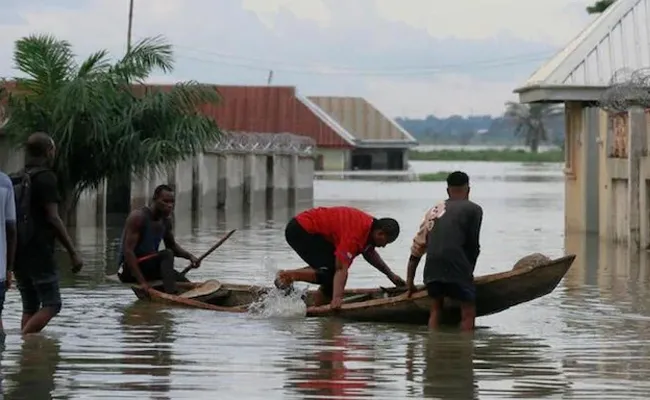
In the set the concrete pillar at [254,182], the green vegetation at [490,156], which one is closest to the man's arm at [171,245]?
the concrete pillar at [254,182]

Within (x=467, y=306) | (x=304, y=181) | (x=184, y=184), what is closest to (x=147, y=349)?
(x=467, y=306)

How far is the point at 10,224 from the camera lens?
11266 mm

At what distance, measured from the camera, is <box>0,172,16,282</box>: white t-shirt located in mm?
11156

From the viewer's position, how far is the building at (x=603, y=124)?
2648 cm

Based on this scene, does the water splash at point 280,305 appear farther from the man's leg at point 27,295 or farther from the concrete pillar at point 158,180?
the concrete pillar at point 158,180

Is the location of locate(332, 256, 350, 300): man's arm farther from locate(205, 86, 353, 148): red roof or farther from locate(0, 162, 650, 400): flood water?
locate(205, 86, 353, 148): red roof

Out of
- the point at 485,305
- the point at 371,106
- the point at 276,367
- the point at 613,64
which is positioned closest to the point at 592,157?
the point at 613,64

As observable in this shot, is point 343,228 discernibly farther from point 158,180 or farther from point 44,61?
point 158,180

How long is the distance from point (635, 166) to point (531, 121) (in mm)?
149737

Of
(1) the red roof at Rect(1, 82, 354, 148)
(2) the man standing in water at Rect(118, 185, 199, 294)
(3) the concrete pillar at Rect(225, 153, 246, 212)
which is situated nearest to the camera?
(2) the man standing in water at Rect(118, 185, 199, 294)

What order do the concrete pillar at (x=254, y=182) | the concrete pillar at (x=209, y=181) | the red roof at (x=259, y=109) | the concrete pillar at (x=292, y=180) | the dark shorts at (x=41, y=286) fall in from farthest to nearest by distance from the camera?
1. the red roof at (x=259, y=109)
2. the concrete pillar at (x=292, y=180)
3. the concrete pillar at (x=254, y=182)
4. the concrete pillar at (x=209, y=181)
5. the dark shorts at (x=41, y=286)

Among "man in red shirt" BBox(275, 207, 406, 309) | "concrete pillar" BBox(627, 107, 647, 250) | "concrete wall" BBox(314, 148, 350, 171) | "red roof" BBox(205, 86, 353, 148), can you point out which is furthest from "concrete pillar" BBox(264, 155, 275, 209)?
"concrete wall" BBox(314, 148, 350, 171)

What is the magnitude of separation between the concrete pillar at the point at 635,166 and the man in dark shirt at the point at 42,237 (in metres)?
15.1

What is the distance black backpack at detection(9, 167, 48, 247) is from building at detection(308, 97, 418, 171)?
9095cm
